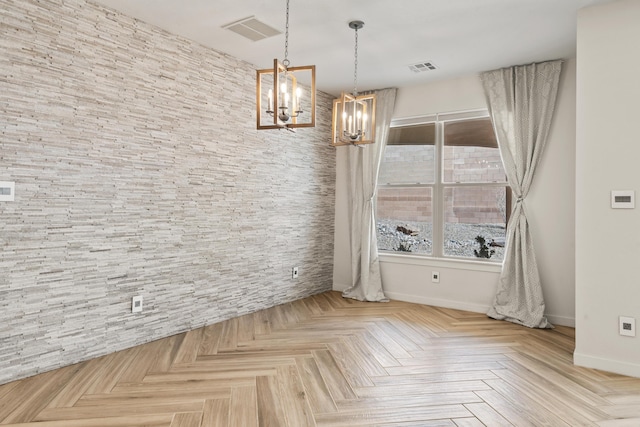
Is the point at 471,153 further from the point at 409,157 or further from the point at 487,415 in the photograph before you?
the point at 487,415

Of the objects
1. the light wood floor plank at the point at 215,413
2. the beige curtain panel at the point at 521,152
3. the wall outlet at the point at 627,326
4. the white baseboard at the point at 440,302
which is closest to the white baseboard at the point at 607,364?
the wall outlet at the point at 627,326

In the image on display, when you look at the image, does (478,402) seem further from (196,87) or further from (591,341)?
(196,87)

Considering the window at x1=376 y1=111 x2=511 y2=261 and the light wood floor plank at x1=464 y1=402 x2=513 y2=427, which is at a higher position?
the window at x1=376 y1=111 x2=511 y2=261

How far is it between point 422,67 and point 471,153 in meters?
1.19

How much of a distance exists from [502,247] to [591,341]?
1.62 meters

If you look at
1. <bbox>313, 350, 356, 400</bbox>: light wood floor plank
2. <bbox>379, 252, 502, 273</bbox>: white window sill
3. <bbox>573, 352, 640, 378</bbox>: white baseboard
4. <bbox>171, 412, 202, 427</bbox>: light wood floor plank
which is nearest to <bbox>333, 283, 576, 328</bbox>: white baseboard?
<bbox>379, 252, 502, 273</bbox>: white window sill

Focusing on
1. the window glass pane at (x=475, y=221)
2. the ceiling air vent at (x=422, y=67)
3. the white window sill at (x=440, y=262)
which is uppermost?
the ceiling air vent at (x=422, y=67)

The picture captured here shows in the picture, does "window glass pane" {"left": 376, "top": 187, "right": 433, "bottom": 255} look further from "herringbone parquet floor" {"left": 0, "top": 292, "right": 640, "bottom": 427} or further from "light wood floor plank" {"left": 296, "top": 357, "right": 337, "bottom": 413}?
"light wood floor plank" {"left": 296, "top": 357, "right": 337, "bottom": 413}

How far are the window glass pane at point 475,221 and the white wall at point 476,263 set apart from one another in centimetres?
19

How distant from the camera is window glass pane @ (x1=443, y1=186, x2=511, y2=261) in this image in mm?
4484

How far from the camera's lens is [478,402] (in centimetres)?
239

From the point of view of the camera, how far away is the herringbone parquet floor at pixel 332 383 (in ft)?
7.22

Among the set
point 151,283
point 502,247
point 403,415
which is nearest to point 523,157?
point 502,247

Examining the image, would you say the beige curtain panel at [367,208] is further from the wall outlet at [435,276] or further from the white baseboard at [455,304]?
the wall outlet at [435,276]
